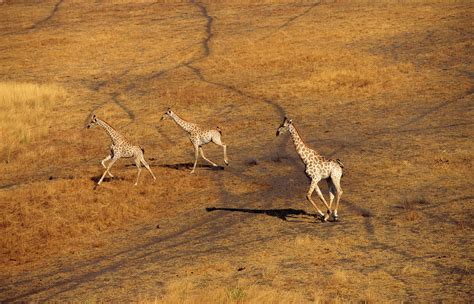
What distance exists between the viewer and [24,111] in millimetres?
39000

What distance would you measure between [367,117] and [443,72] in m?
8.11

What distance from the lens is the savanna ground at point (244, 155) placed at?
18672 millimetres

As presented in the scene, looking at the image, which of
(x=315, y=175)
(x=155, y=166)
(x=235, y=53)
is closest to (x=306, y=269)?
(x=315, y=175)

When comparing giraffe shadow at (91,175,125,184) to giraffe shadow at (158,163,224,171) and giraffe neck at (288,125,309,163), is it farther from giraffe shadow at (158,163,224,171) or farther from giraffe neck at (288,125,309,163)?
giraffe neck at (288,125,309,163)

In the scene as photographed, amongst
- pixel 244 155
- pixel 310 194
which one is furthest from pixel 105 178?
pixel 310 194

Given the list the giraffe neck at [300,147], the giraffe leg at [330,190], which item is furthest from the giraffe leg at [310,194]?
the giraffe neck at [300,147]

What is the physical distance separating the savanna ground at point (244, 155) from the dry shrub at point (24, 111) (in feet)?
0.45

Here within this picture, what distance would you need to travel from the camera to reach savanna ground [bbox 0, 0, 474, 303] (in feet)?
61.3

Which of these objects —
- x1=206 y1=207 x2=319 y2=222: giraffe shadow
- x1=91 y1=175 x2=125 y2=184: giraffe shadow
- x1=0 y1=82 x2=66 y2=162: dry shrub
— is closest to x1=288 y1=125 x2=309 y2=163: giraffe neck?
x1=206 y1=207 x2=319 y2=222: giraffe shadow

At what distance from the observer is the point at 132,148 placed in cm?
2683

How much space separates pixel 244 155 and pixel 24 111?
1346 cm

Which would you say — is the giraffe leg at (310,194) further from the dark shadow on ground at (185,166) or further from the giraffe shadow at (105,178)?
the giraffe shadow at (105,178)

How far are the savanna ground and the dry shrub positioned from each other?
137 mm

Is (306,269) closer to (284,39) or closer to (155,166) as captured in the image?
(155,166)
